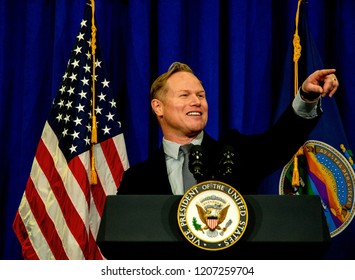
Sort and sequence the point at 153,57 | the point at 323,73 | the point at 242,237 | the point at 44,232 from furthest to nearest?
the point at 153,57, the point at 44,232, the point at 323,73, the point at 242,237

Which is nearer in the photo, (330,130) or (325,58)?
(330,130)

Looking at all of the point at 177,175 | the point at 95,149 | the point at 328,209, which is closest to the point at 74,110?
the point at 95,149

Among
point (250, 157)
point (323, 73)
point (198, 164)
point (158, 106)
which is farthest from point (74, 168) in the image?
point (323, 73)

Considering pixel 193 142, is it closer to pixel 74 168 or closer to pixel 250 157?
pixel 250 157

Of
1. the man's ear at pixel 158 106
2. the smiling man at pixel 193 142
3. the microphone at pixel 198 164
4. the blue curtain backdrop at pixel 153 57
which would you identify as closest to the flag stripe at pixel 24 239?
the blue curtain backdrop at pixel 153 57

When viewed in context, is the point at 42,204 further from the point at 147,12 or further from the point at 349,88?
the point at 349,88

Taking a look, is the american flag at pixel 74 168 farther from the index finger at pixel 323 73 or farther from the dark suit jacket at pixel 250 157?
the index finger at pixel 323 73

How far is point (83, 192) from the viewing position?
134 inches

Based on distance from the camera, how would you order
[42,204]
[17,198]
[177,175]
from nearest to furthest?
1. [177,175]
2. [42,204]
3. [17,198]

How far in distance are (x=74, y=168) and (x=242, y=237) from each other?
5.91ft

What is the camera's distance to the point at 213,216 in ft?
5.84

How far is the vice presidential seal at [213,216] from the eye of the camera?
1.77 meters

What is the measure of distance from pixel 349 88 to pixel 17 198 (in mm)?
1966

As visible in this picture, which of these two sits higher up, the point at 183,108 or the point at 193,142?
the point at 183,108
